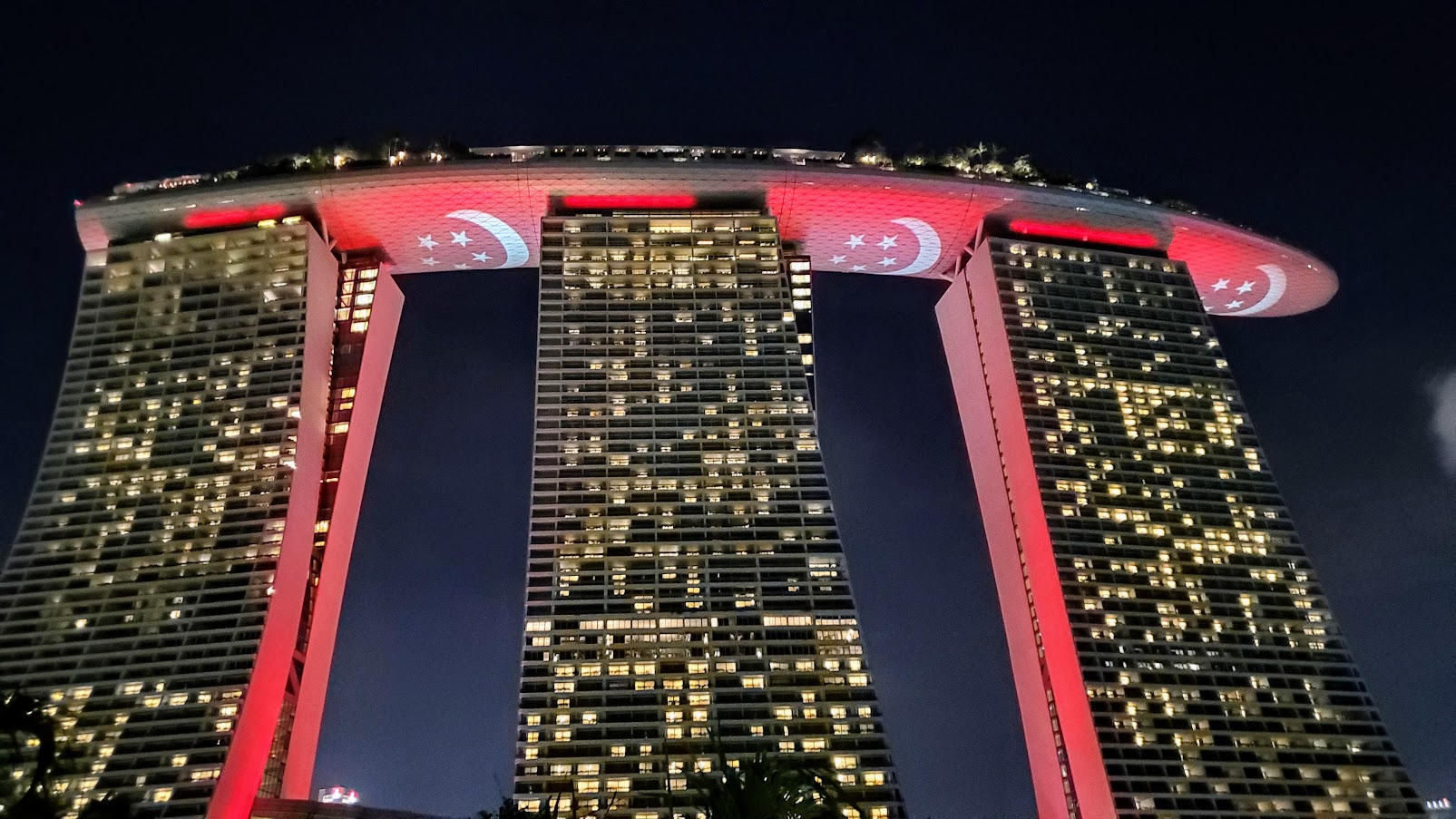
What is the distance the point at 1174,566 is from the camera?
102m

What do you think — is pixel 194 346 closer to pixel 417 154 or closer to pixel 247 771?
pixel 417 154

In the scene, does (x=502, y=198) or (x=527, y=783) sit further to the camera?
(x=502, y=198)

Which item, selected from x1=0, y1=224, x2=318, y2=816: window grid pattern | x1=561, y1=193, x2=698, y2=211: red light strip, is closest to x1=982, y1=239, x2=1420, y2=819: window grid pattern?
x1=561, y1=193, x2=698, y2=211: red light strip

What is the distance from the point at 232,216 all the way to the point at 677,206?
A: 41.6 metres

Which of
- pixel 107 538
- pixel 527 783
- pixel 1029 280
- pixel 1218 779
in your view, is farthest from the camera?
pixel 1029 280

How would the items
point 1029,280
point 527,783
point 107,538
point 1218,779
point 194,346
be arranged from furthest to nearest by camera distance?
point 1029,280, point 194,346, point 107,538, point 1218,779, point 527,783

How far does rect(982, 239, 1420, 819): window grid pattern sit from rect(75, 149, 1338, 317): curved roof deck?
427cm

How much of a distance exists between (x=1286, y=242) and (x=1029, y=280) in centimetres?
2922

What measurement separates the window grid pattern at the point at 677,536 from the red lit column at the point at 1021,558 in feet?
53.8

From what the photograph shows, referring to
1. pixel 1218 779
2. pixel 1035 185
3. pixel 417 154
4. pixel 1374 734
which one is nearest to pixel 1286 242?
pixel 1035 185

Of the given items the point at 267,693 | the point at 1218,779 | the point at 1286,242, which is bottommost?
the point at 1218,779

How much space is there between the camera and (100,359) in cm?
10869

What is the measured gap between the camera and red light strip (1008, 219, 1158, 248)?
392ft

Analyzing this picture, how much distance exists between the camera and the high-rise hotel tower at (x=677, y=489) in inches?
3511
